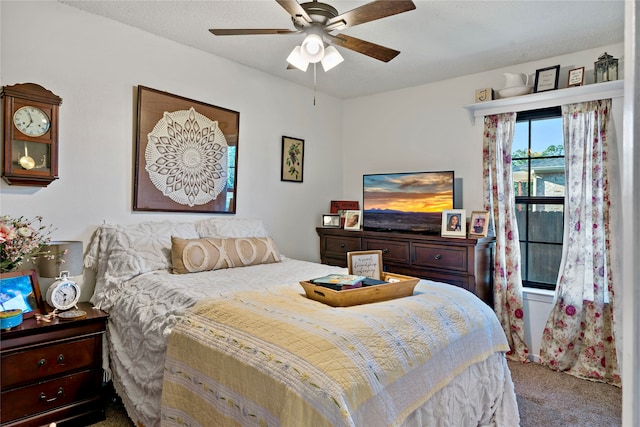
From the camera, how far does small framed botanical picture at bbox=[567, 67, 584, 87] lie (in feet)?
9.87

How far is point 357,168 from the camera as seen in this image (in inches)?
183

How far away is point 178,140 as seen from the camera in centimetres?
309

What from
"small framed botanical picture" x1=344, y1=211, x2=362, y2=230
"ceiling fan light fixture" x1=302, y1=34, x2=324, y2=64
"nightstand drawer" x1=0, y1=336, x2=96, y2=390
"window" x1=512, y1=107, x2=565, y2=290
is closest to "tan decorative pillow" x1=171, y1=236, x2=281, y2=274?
"nightstand drawer" x1=0, y1=336, x2=96, y2=390

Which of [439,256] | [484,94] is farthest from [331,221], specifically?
[484,94]

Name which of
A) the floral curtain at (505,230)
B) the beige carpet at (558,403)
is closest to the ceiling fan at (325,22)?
the floral curtain at (505,230)

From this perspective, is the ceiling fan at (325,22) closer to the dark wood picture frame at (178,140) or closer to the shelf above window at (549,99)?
the dark wood picture frame at (178,140)

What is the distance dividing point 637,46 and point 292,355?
1.23 metres

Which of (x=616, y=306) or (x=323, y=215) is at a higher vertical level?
(x=323, y=215)

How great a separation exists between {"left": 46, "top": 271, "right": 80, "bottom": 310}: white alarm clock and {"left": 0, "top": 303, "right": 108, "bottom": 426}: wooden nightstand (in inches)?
5.2

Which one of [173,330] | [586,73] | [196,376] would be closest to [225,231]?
[173,330]

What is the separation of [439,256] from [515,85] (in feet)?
5.50

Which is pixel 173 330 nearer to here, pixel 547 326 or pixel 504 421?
pixel 504 421

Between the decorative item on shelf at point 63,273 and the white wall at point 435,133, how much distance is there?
3100 mm

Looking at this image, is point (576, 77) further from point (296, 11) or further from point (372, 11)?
point (296, 11)
